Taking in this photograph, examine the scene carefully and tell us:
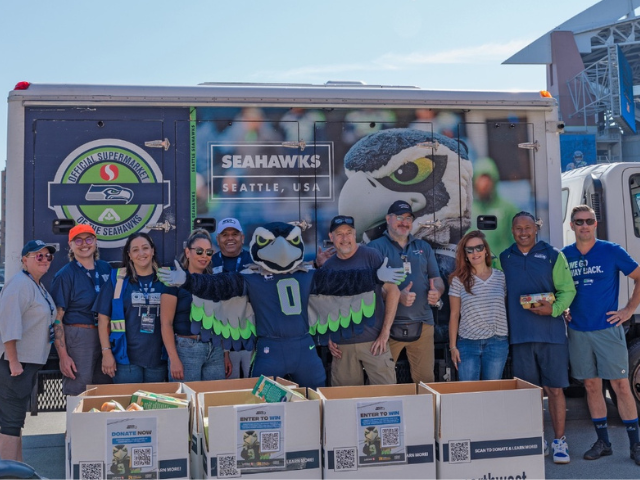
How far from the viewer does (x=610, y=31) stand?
46.1m

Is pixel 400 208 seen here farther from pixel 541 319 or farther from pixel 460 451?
pixel 460 451

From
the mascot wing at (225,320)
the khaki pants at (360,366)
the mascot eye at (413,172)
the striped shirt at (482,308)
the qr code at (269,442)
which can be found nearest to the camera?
the qr code at (269,442)

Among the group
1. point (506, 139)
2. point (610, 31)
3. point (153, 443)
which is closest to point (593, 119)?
point (610, 31)

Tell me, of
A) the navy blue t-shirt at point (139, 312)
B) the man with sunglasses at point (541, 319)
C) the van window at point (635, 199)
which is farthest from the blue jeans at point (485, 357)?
the navy blue t-shirt at point (139, 312)

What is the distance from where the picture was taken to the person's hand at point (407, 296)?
4.87 meters

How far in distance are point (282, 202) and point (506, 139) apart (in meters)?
2.07

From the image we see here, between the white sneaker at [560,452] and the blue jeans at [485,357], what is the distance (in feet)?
2.26

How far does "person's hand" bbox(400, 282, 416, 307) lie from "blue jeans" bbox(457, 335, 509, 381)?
1.69 feet

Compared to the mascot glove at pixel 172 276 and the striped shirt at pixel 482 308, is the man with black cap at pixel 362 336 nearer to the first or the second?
the striped shirt at pixel 482 308

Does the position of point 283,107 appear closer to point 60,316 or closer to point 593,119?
point 60,316

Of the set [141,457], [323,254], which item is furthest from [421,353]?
[141,457]

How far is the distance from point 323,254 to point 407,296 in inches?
32.4

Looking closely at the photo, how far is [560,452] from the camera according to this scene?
4930 millimetres

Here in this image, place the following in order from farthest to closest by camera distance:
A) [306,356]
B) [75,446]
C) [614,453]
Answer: [614,453], [306,356], [75,446]
